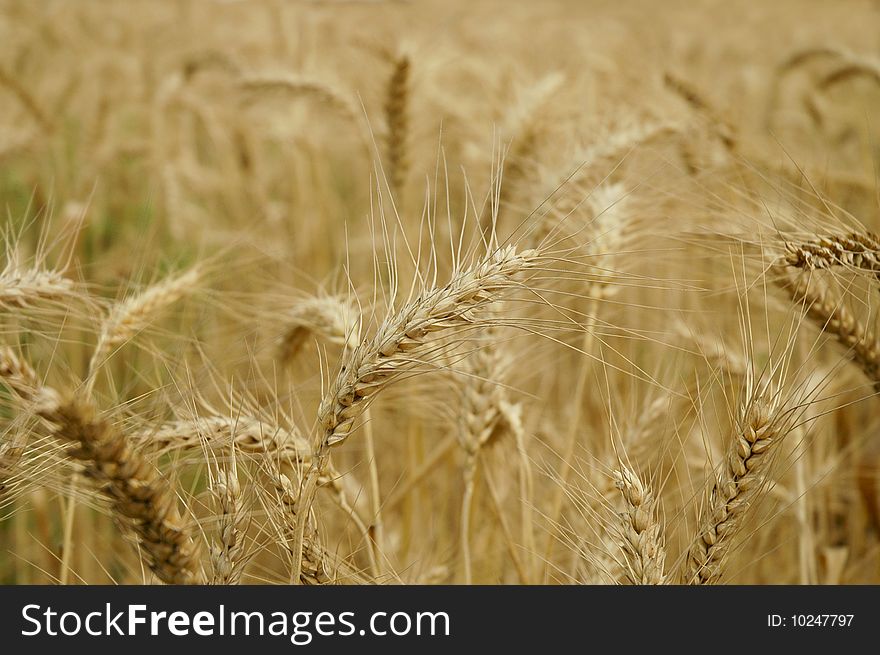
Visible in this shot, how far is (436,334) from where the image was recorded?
1586 millimetres

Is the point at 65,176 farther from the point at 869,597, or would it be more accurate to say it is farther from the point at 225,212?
the point at 869,597

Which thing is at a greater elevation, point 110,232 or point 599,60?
point 599,60

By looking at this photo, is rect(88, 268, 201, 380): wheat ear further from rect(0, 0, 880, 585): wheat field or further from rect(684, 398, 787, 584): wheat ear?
rect(684, 398, 787, 584): wheat ear

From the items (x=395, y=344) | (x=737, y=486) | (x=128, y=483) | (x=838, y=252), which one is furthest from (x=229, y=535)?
(x=838, y=252)

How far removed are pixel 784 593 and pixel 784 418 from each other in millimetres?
411

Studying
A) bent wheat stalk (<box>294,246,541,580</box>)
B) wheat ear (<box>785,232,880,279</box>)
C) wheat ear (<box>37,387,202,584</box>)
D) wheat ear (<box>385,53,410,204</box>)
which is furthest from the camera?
wheat ear (<box>385,53,410,204</box>)

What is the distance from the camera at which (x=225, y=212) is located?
362 centimetres

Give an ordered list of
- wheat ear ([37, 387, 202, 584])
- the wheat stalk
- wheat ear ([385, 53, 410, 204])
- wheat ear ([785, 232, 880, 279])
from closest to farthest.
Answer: wheat ear ([37, 387, 202, 584]) → wheat ear ([785, 232, 880, 279]) → the wheat stalk → wheat ear ([385, 53, 410, 204])

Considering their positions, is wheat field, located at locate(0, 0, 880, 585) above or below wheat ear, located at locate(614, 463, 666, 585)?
above

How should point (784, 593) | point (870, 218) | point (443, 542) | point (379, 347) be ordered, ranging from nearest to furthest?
point (379, 347), point (784, 593), point (443, 542), point (870, 218)

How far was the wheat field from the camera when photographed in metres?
1.02

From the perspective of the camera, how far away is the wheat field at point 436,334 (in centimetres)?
102

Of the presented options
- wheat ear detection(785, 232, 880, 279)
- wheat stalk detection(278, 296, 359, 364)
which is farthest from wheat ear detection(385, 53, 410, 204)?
wheat ear detection(785, 232, 880, 279)

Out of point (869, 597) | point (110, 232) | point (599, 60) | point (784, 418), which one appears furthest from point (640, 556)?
point (599, 60)
